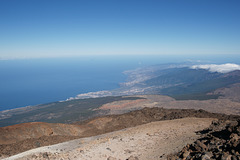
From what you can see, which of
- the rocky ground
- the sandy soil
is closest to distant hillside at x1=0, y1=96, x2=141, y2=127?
the sandy soil

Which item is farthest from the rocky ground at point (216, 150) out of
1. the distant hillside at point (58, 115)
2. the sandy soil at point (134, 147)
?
the distant hillside at point (58, 115)

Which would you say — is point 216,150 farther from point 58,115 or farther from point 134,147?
point 58,115

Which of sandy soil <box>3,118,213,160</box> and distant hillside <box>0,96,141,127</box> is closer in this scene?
sandy soil <box>3,118,213,160</box>

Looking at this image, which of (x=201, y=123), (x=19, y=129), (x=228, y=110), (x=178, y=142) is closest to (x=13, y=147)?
(x=19, y=129)

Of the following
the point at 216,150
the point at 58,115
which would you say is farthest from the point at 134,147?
the point at 58,115

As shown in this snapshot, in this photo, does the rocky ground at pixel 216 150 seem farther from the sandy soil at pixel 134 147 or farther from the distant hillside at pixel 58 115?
the distant hillside at pixel 58 115

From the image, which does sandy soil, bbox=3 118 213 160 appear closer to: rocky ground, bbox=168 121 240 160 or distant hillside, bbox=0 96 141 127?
rocky ground, bbox=168 121 240 160

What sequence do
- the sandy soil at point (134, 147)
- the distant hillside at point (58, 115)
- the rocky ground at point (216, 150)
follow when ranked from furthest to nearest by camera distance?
the distant hillside at point (58, 115) → the sandy soil at point (134, 147) → the rocky ground at point (216, 150)

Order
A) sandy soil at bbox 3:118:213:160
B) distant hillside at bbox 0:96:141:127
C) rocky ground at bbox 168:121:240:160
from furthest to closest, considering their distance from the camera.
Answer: distant hillside at bbox 0:96:141:127 → sandy soil at bbox 3:118:213:160 → rocky ground at bbox 168:121:240:160

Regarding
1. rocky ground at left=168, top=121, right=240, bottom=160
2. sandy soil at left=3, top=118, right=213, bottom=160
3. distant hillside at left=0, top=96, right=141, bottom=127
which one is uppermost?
rocky ground at left=168, top=121, right=240, bottom=160

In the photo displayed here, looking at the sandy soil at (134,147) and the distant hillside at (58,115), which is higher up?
the sandy soil at (134,147)
